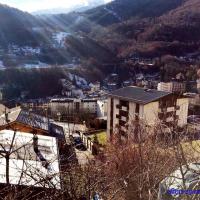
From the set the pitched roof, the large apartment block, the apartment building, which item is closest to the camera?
the pitched roof

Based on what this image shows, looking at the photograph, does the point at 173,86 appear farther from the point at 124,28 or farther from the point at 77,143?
the point at 124,28

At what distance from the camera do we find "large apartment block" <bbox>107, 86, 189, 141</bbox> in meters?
10.2

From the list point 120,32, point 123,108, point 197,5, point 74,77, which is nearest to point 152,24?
point 120,32

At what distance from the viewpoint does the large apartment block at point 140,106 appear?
33.3 feet

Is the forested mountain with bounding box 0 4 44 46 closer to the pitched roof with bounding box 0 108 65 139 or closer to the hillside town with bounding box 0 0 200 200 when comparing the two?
the hillside town with bounding box 0 0 200 200

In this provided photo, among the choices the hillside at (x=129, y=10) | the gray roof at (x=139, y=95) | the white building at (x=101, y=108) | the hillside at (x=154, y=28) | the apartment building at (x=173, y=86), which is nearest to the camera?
the gray roof at (x=139, y=95)

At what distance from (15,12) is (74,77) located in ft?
69.2

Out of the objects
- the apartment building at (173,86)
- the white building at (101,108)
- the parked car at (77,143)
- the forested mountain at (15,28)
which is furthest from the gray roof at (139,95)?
the forested mountain at (15,28)

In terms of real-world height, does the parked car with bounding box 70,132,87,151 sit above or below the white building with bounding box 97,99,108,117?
above

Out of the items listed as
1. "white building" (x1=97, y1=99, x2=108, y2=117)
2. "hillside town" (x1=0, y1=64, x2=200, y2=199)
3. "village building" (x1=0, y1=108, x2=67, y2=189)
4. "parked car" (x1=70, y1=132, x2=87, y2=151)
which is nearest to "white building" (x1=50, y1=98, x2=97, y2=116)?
"hillside town" (x1=0, y1=64, x2=200, y2=199)

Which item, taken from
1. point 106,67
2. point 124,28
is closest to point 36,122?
point 106,67

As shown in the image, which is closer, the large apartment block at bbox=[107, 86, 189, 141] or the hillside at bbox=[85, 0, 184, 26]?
the large apartment block at bbox=[107, 86, 189, 141]

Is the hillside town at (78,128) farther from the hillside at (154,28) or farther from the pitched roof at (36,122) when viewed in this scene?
the hillside at (154,28)

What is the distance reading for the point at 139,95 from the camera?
10.8m
